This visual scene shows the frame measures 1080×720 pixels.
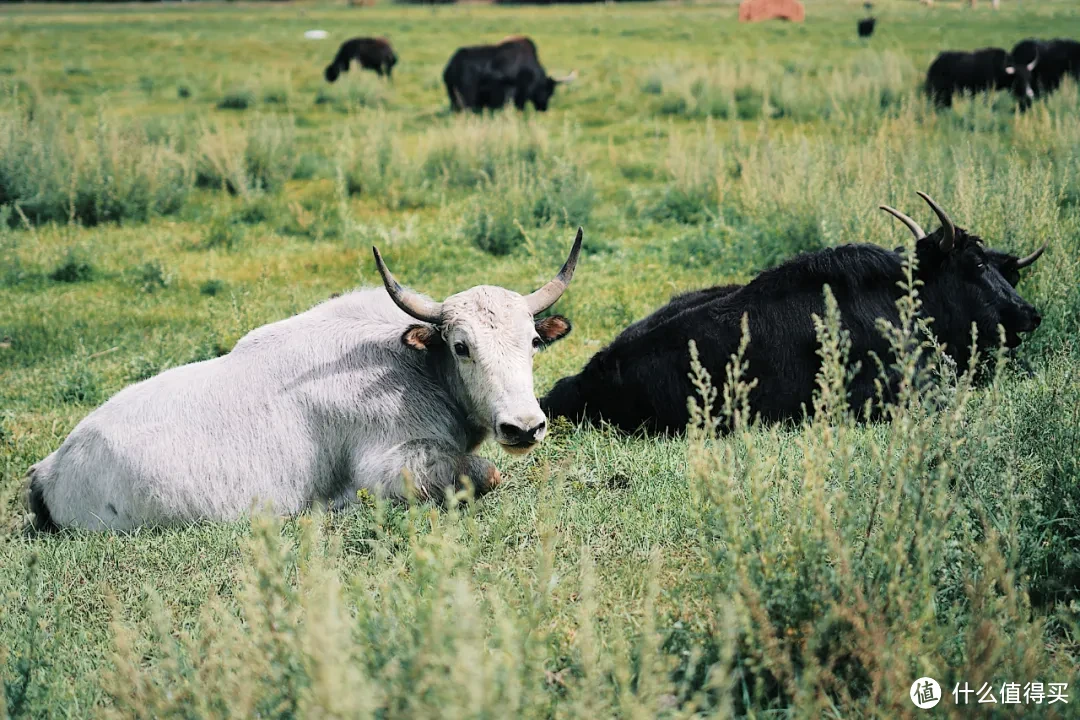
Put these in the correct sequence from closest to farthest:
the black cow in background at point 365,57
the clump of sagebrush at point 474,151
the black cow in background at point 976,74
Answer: the clump of sagebrush at point 474,151 → the black cow in background at point 976,74 → the black cow in background at point 365,57

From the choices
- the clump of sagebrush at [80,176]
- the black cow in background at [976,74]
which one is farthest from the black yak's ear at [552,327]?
the black cow in background at [976,74]

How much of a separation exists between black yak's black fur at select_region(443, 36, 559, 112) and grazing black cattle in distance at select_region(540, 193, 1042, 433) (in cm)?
1576

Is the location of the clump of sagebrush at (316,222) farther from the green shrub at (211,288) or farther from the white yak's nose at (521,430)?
the white yak's nose at (521,430)

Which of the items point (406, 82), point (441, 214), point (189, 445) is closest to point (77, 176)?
point (441, 214)

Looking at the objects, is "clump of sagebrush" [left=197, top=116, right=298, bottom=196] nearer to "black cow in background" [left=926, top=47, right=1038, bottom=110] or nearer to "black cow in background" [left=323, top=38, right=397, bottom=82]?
"black cow in background" [left=926, top=47, right=1038, bottom=110]

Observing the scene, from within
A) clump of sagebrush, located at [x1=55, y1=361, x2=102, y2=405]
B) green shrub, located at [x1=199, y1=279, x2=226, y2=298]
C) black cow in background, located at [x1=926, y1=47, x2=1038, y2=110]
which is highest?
black cow in background, located at [x1=926, y1=47, x2=1038, y2=110]

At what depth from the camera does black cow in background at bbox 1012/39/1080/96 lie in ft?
62.7

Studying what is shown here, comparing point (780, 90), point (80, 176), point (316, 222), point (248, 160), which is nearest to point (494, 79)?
point (780, 90)

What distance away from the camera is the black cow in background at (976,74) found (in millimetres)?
18656

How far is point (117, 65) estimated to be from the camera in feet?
105

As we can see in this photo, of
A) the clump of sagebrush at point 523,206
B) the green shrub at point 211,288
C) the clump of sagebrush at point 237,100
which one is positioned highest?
the clump of sagebrush at point 237,100

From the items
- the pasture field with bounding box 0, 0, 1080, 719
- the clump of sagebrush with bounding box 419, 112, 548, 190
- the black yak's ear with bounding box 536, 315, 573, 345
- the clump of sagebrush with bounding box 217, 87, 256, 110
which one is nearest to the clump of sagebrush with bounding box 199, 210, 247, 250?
the pasture field with bounding box 0, 0, 1080, 719

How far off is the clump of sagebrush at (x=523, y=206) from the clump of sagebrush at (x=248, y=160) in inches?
143

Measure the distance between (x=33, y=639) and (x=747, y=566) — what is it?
230 centimetres
